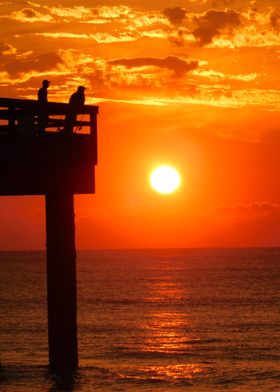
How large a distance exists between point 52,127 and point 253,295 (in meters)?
60.7

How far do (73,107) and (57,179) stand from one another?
1.62 meters

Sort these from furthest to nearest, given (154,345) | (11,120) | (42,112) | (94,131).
→ (154,345) → (94,131) → (42,112) → (11,120)

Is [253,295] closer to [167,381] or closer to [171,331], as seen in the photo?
[171,331]

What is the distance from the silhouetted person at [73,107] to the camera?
19531mm

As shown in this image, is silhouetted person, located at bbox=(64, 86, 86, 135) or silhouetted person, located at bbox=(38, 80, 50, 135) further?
silhouetted person, located at bbox=(64, 86, 86, 135)

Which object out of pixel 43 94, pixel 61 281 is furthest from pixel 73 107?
pixel 61 281

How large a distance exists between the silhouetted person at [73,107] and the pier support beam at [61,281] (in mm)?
1476

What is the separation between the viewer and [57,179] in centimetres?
1945

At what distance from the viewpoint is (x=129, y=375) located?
86.6 ft

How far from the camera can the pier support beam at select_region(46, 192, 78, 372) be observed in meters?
19.5

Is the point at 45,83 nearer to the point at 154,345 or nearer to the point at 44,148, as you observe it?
the point at 44,148

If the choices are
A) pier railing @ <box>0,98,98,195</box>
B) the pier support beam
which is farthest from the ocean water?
pier railing @ <box>0,98,98,195</box>

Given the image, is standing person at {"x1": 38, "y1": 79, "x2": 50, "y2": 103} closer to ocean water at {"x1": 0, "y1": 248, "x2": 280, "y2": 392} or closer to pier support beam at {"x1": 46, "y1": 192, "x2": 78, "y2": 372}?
pier support beam at {"x1": 46, "y1": 192, "x2": 78, "y2": 372}

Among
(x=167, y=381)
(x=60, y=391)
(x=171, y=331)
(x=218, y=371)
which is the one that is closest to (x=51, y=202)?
(x=60, y=391)
